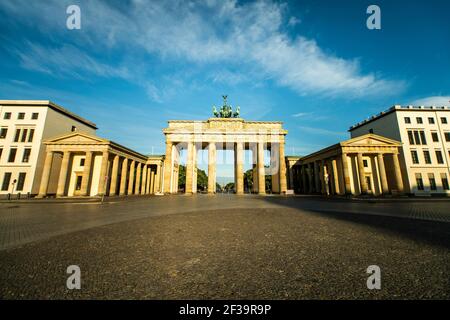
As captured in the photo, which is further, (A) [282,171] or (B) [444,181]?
(A) [282,171]

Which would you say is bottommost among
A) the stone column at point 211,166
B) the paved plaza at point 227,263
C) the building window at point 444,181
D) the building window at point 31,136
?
the paved plaza at point 227,263

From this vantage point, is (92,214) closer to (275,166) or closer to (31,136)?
(275,166)

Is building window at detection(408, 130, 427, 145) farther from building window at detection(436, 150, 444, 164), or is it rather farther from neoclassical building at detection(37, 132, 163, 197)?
neoclassical building at detection(37, 132, 163, 197)

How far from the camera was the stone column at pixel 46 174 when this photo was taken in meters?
29.4

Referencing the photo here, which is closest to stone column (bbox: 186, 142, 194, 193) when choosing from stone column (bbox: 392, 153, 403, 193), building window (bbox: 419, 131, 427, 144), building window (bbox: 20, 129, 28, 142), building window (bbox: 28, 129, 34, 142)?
building window (bbox: 28, 129, 34, 142)

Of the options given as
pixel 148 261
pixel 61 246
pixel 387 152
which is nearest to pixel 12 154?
pixel 61 246

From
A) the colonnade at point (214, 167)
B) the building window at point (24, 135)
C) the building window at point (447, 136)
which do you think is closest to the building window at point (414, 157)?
the building window at point (447, 136)

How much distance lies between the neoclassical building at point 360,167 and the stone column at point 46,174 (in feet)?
146

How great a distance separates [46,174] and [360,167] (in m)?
51.9

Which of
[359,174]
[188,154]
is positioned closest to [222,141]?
[188,154]

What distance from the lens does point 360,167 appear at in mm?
31734

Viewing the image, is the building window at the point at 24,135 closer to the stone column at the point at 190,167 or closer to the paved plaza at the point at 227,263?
the stone column at the point at 190,167
